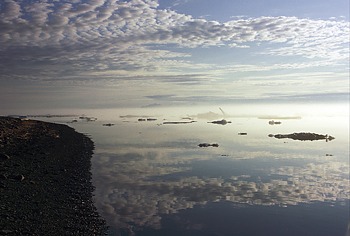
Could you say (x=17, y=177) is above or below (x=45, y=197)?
above

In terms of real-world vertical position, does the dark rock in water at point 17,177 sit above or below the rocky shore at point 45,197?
above

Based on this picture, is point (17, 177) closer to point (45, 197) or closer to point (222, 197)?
point (45, 197)

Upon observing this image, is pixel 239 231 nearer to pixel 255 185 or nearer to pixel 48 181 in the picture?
pixel 255 185

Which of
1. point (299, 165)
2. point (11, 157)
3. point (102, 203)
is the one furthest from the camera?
point (299, 165)

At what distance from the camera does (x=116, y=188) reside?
37.0 metres

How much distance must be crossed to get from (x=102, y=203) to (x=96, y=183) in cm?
836

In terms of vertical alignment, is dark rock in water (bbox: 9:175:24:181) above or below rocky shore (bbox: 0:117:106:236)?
above

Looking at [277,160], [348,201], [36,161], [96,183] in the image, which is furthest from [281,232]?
[277,160]

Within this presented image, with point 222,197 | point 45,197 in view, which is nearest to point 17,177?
point 45,197

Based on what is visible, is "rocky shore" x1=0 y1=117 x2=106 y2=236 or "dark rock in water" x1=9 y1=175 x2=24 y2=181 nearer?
"rocky shore" x1=0 y1=117 x2=106 y2=236

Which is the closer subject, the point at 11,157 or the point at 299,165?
the point at 11,157

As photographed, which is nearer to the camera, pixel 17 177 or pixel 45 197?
pixel 45 197

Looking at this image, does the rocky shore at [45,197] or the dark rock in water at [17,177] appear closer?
the rocky shore at [45,197]

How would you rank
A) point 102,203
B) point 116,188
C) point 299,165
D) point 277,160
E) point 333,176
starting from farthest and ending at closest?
point 277,160 < point 299,165 < point 333,176 < point 116,188 < point 102,203
